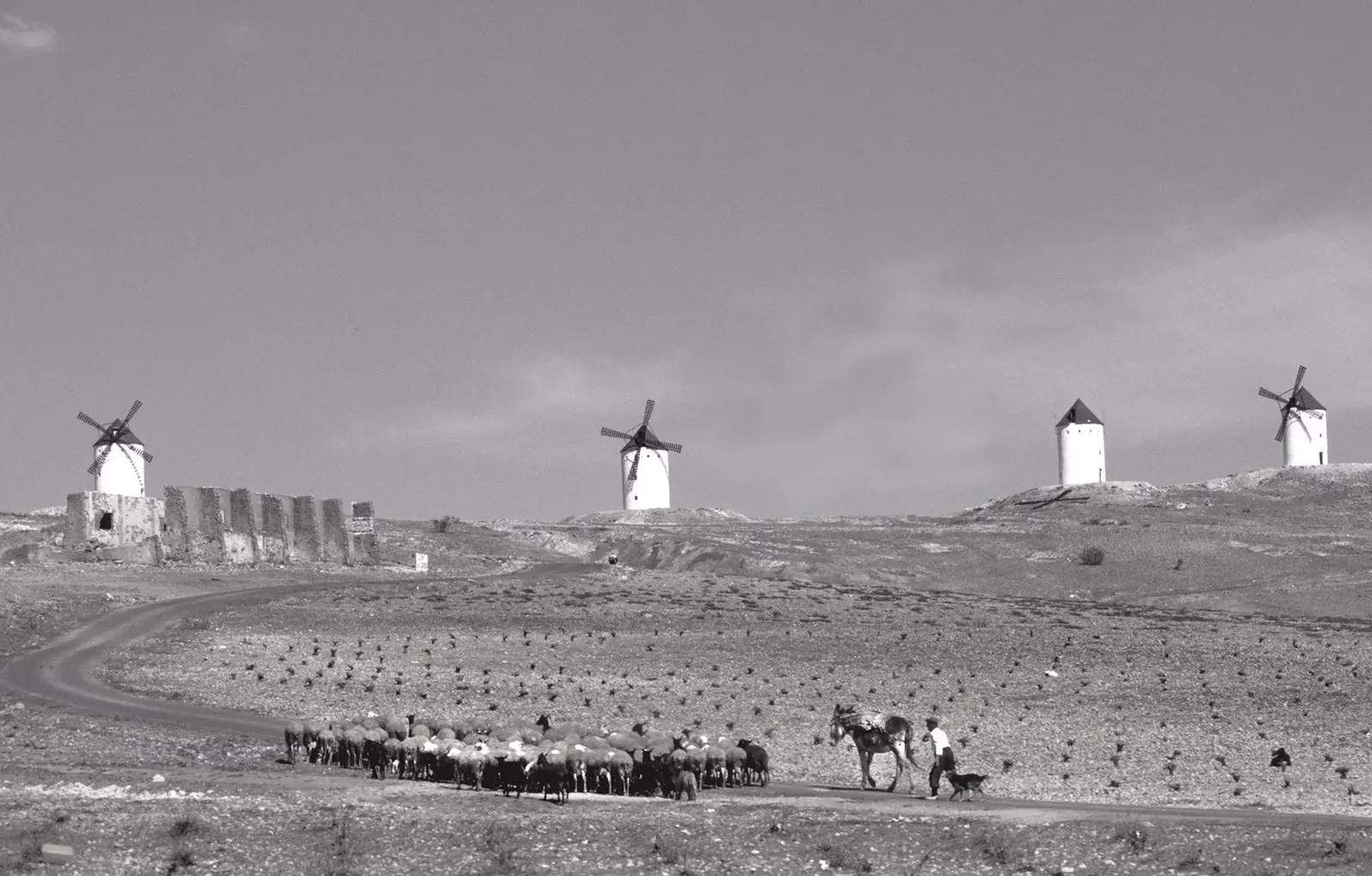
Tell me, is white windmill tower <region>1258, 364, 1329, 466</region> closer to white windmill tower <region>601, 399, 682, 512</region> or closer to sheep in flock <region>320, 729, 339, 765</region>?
white windmill tower <region>601, 399, 682, 512</region>

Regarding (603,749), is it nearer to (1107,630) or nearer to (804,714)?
(804,714)

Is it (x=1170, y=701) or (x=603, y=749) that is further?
(x=1170, y=701)

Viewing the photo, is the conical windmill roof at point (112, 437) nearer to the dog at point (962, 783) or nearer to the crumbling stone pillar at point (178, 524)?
the crumbling stone pillar at point (178, 524)

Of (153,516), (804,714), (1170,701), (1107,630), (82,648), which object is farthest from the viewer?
(153,516)

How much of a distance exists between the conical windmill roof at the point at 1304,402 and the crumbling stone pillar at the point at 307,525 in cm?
9267

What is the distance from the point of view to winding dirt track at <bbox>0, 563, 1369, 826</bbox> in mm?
23594

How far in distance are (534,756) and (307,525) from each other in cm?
4822

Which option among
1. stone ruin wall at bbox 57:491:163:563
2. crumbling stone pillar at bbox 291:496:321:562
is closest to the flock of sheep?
stone ruin wall at bbox 57:491:163:563

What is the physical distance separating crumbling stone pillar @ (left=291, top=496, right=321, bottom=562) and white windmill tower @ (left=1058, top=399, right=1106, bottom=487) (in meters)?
77.9

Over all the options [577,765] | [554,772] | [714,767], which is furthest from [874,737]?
[554,772]

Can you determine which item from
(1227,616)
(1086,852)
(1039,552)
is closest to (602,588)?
(1227,616)

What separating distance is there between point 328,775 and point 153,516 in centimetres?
4244

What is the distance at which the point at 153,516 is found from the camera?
65562mm

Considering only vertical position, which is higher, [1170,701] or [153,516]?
[153,516]
